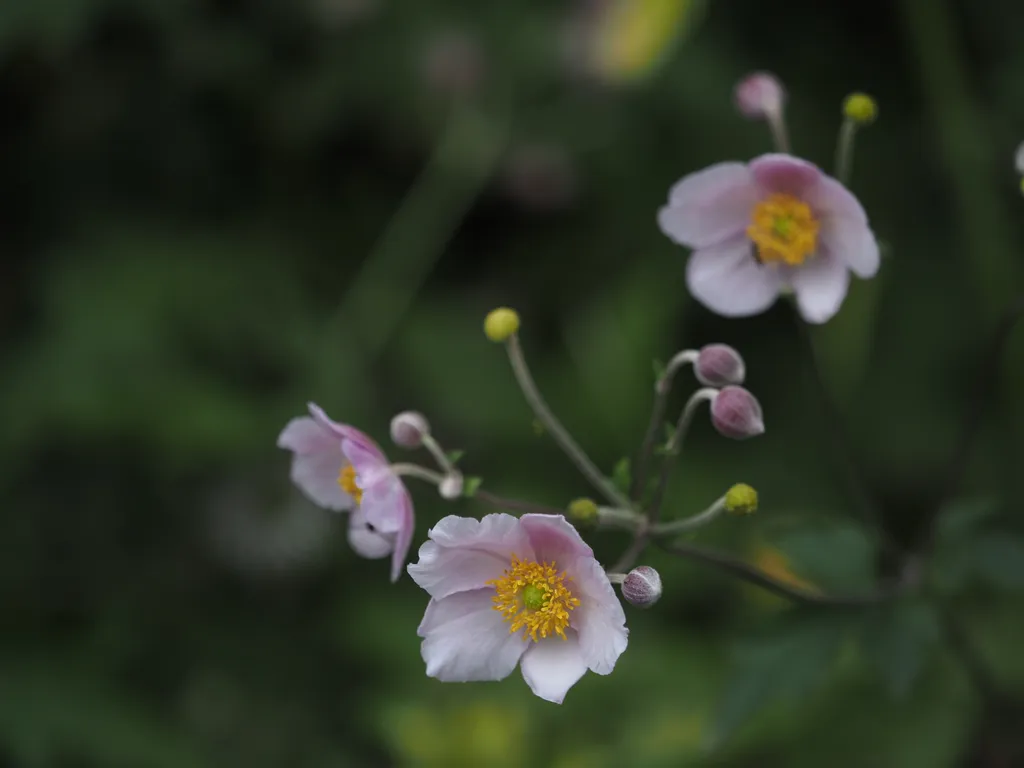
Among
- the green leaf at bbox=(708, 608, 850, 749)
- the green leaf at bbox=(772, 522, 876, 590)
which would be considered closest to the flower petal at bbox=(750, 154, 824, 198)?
the green leaf at bbox=(772, 522, 876, 590)

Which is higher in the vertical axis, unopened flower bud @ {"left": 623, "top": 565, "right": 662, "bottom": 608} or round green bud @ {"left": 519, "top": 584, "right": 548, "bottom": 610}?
unopened flower bud @ {"left": 623, "top": 565, "right": 662, "bottom": 608}

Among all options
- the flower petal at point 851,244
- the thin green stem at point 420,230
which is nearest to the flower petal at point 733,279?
the flower petal at point 851,244

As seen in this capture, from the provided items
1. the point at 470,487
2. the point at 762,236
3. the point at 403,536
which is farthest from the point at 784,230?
the point at 403,536

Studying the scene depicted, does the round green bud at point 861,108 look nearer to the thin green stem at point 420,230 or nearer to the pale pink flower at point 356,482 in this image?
the pale pink flower at point 356,482

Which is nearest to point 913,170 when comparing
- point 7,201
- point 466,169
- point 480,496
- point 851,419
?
point 851,419

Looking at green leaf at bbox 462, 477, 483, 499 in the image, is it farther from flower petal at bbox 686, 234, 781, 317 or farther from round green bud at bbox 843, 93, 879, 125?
round green bud at bbox 843, 93, 879, 125

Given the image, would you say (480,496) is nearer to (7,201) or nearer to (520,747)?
(520,747)
